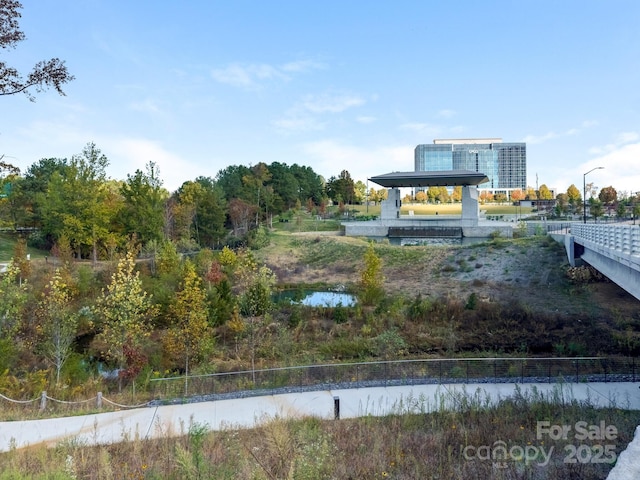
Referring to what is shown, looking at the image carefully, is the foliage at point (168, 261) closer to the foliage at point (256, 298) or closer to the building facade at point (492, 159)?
the foliage at point (256, 298)

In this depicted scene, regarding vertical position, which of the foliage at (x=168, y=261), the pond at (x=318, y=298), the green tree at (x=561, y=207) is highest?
the green tree at (x=561, y=207)

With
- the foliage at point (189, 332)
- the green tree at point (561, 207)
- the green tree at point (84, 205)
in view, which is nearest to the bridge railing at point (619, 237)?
the foliage at point (189, 332)

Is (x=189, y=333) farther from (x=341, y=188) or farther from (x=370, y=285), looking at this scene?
(x=341, y=188)

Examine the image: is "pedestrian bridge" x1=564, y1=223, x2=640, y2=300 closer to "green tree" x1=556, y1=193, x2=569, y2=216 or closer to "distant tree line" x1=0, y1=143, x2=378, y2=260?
"distant tree line" x1=0, y1=143, x2=378, y2=260

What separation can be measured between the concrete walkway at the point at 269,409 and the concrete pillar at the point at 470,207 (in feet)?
138

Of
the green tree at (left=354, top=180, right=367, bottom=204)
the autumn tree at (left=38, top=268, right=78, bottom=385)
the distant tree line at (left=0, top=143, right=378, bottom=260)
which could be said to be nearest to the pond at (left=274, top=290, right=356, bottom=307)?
the distant tree line at (left=0, top=143, right=378, bottom=260)

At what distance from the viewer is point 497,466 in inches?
266

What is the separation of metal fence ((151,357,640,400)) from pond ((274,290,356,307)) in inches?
576

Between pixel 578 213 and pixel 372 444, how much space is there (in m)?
83.2

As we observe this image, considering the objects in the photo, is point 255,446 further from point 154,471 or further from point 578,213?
point 578,213

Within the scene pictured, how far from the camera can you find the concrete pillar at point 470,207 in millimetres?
54188

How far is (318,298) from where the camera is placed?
35.2 meters

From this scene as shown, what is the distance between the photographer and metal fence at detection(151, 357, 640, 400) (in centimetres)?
1461

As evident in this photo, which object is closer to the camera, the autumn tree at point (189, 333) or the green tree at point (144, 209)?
the autumn tree at point (189, 333)
